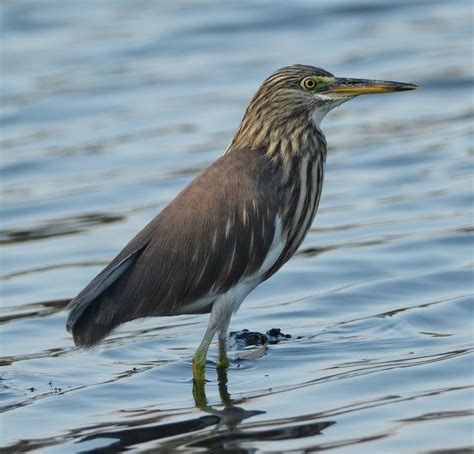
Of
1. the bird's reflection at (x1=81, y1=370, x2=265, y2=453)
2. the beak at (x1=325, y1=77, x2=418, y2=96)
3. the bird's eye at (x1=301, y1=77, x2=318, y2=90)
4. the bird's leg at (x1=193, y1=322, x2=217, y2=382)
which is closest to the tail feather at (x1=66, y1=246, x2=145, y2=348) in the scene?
the bird's leg at (x1=193, y1=322, x2=217, y2=382)

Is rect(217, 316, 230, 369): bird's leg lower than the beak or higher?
lower

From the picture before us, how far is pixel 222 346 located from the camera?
9.15 meters

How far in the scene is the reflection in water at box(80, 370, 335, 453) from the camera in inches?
303

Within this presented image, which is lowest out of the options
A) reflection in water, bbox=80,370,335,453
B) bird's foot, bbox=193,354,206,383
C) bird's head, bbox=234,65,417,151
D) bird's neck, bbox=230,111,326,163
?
reflection in water, bbox=80,370,335,453

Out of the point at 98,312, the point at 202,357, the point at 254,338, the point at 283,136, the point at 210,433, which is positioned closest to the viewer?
the point at 210,433

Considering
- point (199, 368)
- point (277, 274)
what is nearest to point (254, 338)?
point (199, 368)

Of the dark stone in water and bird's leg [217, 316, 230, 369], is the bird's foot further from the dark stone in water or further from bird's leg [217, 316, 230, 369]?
the dark stone in water

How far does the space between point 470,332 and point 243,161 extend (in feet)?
6.80

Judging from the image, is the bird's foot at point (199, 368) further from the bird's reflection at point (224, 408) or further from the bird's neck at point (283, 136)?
the bird's neck at point (283, 136)

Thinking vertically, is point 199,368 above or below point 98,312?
below

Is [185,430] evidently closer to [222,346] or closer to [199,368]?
[199,368]

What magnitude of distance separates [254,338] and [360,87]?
6.45 ft

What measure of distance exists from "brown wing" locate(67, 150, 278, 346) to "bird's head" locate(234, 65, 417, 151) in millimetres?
537

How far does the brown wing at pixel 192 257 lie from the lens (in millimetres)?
8828
